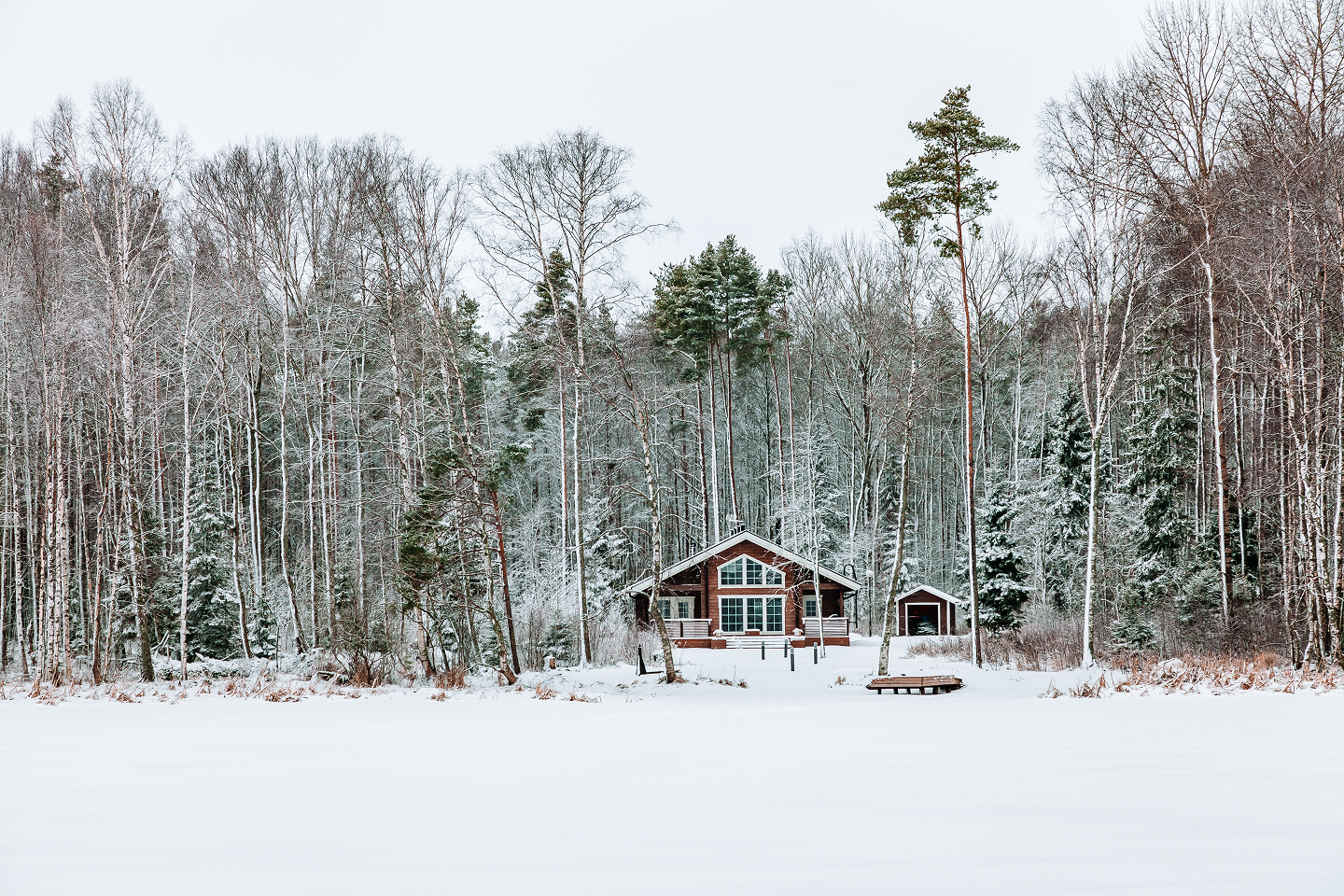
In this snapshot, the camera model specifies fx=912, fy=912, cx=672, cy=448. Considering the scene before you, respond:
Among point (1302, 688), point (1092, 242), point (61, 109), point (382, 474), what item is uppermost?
point (61, 109)

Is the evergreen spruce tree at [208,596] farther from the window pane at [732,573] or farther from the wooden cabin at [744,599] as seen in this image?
the window pane at [732,573]

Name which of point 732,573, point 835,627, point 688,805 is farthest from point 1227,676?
point 732,573

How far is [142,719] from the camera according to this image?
11633 mm

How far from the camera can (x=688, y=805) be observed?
18.3 ft

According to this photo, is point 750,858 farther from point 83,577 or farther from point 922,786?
point 83,577

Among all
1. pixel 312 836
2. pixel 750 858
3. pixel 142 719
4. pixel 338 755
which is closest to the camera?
pixel 750 858

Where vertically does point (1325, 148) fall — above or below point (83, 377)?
above

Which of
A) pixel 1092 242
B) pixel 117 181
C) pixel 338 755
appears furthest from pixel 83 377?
pixel 1092 242

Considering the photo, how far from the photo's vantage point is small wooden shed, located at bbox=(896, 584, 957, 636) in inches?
1460

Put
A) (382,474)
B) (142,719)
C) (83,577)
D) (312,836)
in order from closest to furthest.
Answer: (312,836) < (142,719) < (83,577) < (382,474)

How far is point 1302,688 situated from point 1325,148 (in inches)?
328

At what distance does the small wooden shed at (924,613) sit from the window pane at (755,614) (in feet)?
20.9

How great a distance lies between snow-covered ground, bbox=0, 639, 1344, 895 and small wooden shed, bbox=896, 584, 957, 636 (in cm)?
2604

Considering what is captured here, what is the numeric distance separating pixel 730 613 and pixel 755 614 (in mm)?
946
